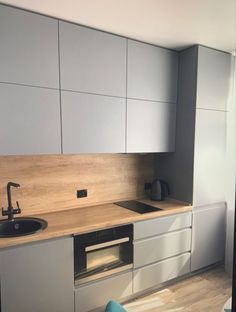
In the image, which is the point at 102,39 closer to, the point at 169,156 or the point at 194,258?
the point at 169,156

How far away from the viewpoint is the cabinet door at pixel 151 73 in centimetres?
232

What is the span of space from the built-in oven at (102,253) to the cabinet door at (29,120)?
785 millimetres

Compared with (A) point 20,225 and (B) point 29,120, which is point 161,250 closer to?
(A) point 20,225

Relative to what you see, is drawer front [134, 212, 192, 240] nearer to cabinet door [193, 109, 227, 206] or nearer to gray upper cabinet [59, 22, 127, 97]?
cabinet door [193, 109, 227, 206]

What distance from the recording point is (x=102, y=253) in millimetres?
2092

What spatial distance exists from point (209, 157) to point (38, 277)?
2.01 meters

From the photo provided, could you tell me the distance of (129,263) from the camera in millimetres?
2176

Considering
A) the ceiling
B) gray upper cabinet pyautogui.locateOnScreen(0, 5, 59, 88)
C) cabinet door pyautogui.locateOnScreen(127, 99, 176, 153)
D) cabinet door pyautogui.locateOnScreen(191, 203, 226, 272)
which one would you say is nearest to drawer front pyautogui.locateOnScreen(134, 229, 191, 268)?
cabinet door pyautogui.locateOnScreen(191, 203, 226, 272)

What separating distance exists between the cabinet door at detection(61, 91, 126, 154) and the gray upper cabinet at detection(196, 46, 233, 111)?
0.87 metres

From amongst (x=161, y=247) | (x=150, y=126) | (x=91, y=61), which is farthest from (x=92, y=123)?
(x=161, y=247)

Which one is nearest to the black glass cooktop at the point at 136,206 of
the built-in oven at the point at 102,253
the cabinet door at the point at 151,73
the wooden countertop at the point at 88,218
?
the wooden countertop at the point at 88,218

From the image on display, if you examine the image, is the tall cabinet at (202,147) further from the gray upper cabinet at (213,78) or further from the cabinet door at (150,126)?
the cabinet door at (150,126)

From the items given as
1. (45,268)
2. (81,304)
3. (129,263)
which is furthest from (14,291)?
(129,263)

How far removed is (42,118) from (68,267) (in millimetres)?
1177
